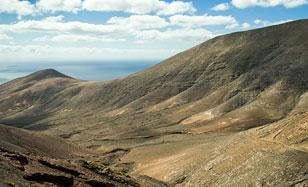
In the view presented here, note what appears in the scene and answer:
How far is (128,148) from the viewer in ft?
306

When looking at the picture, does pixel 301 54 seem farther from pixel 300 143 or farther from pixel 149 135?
pixel 300 143

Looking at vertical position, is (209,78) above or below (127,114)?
above

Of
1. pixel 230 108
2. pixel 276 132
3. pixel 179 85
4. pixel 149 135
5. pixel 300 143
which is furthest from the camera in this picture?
pixel 179 85

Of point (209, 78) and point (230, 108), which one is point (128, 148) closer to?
point (230, 108)

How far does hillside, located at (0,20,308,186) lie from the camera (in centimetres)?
5197

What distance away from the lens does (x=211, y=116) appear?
121375 millimetres

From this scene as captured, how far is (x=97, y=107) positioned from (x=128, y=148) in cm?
8398

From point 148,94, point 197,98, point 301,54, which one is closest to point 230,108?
point 197,98

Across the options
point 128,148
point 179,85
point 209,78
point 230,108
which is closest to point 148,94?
point 179,85

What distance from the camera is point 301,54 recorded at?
13775 centimetres

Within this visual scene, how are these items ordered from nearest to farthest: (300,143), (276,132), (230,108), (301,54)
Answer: (300,143)
(276,132)
(230,108)
(301,54)

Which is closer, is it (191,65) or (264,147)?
(264,147)

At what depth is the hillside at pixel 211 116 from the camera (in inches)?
2046

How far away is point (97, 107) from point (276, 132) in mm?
124456
